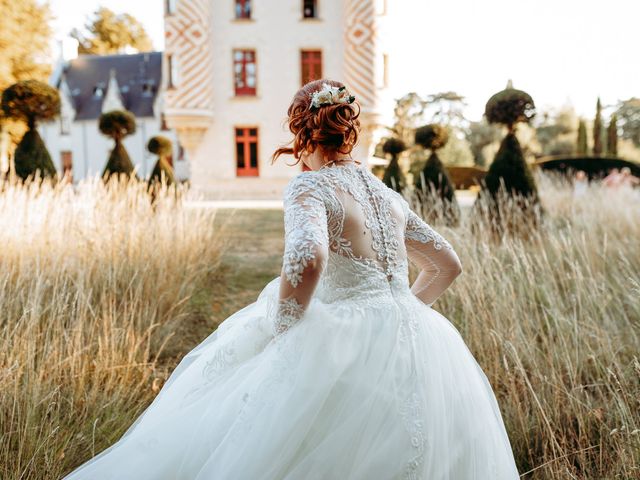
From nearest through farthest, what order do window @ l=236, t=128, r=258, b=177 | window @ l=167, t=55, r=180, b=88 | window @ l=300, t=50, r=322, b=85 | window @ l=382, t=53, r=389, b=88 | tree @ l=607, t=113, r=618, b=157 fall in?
window @ l=167, t=55, r=180, b=88
window @ l=382, t=53, r=389, b=88
window @ l=300, t=50, r=322, b=85
window @ l=236, t=128, r=258, b=177
tree @ l=607, t=113, r=618, b=157

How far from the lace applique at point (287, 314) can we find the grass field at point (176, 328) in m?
1.10

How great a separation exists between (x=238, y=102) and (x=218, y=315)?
616 inches

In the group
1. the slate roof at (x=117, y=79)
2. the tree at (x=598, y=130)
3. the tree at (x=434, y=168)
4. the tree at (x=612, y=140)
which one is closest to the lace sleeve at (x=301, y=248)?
the tree at (x=434, y=168)

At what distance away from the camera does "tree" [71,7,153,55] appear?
35844 millimetres

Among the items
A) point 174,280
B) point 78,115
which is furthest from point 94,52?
point 174,280

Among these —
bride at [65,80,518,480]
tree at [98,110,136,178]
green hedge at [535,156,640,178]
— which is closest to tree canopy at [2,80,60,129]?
tree at [98,110,136,178]

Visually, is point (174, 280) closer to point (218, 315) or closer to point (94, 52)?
point (218, 315)

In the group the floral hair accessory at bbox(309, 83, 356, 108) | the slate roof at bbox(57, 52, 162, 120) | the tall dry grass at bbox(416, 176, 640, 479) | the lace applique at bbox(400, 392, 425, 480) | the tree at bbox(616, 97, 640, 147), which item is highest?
the slate roof at bbox(57, 52, 162, 120)

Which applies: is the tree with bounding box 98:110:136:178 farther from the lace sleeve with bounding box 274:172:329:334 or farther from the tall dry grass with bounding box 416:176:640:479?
the lace sleeve with bounding box 274:172:329:334

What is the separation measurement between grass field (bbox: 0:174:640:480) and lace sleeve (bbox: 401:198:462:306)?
0.58 metres

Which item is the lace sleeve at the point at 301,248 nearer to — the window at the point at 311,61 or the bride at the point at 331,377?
the bride at the point at 331,377

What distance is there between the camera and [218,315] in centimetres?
486

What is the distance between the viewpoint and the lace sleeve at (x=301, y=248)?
5.31ft

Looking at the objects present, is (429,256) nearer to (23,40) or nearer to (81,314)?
(81,314)
